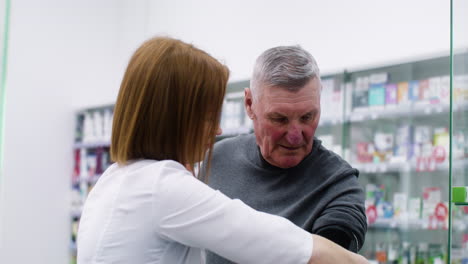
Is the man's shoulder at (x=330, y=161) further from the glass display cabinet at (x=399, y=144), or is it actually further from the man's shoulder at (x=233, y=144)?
the glass display cabinet at (x=399, y=144)

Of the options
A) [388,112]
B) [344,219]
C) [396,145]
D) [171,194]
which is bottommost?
[396,145]

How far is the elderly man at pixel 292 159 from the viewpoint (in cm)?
157

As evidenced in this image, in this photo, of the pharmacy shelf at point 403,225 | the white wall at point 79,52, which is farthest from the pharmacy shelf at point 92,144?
the pharmacy shelf at point 403,225

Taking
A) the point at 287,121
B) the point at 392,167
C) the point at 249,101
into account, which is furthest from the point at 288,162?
the point at 392,167

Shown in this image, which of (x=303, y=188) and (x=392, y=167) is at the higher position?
(x=303, y=188)

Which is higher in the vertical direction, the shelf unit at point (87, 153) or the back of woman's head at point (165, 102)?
the back of woman's head at point (165, 102)

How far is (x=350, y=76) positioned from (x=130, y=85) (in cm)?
343

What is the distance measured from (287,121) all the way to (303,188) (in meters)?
0.21

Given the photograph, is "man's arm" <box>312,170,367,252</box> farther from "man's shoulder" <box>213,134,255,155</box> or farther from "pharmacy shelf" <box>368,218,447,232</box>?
"pharmacy shelf" <box>368,218,447,232</box>

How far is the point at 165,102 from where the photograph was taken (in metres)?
1.26

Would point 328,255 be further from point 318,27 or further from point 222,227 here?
point 318,27

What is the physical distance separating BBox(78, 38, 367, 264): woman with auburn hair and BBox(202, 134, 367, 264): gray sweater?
229 millimetres

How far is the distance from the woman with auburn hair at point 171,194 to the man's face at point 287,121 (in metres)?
0.35

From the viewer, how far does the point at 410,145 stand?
4.26 m
